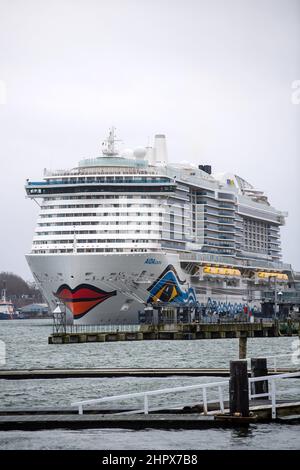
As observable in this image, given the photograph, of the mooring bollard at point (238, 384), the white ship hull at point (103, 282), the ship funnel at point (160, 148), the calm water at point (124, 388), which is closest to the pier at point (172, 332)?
the calm water at point (124, 388)

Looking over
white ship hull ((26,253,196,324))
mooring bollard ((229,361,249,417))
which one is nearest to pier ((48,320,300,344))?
white ship hull ((26,253,196,324))

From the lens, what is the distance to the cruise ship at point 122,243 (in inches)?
3349

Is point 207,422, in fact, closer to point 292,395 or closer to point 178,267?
point 292,395

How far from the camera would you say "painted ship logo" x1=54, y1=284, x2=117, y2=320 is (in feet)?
277

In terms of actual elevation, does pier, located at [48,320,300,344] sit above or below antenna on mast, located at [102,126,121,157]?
below

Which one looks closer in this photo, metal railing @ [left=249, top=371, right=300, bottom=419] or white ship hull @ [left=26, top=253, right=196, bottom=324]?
metal railing @ [left=249, top=371, right=300, bottom=419]

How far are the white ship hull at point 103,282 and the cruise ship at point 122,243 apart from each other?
77mm

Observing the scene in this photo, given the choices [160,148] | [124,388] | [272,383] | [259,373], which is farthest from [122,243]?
[272,383]

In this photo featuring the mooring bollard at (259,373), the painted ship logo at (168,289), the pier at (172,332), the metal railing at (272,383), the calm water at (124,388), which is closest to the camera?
the calm water at (124,388)

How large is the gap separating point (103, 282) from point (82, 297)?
205 centimetres

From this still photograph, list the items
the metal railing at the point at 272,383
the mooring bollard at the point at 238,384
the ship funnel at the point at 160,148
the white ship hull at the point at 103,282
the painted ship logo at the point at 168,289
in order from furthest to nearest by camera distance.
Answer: the ship funnel at the point at 160,148 < the painted ship logo at the point at 168,289 < the white ship hull at the point at 103,282 < the metal railing at the point at 272,383 < the mooring bollard at the point at 238,384

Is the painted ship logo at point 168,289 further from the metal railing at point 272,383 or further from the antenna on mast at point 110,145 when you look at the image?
the metal railing at point 272,383

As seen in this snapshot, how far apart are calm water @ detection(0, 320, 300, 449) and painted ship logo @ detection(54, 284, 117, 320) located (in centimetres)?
1082

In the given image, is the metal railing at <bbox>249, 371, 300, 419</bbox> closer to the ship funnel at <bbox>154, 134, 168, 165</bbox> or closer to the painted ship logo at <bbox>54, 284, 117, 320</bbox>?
the painted ship logo at <bbox>54, 284, 117, 320</bbox>
